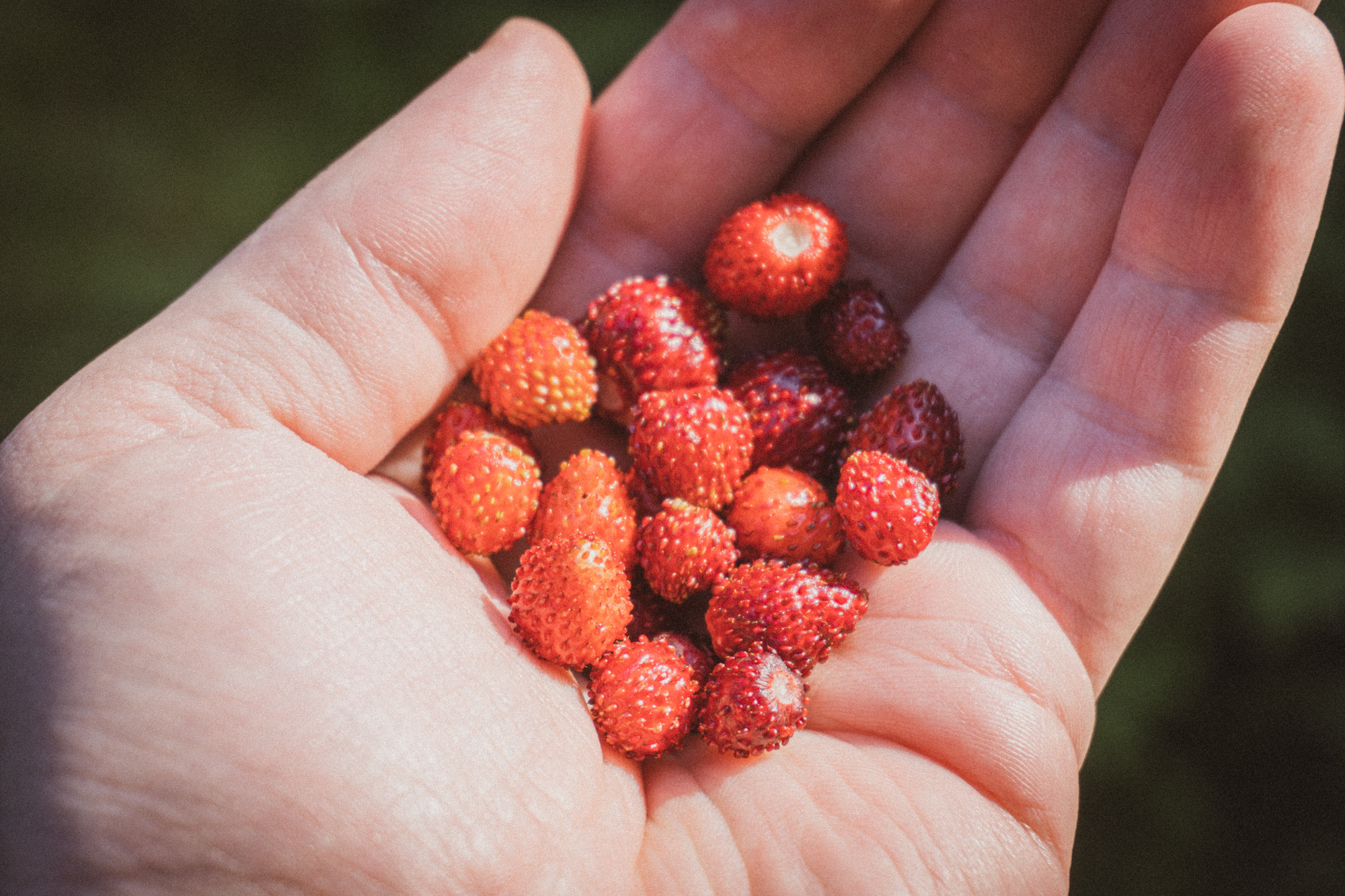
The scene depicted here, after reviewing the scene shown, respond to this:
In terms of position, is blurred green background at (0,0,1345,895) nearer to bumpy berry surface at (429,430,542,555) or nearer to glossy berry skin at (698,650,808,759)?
glossy berry skin at (698,650,808,759)

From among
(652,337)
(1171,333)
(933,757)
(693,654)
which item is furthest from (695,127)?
(933,757)

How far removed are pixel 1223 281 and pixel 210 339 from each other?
229cm

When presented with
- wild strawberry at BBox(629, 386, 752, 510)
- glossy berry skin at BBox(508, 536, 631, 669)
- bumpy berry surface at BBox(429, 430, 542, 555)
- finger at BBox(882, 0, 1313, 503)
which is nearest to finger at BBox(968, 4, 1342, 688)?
finger at BBox(882, 0, 1313, 503)

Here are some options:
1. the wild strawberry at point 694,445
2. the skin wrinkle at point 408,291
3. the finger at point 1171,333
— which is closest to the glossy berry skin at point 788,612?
the wild strawberry at point 694,445

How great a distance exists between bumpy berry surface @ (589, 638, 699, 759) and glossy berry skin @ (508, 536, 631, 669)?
6cm

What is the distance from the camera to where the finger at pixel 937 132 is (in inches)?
97.7

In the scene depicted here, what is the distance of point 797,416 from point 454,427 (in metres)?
0.90

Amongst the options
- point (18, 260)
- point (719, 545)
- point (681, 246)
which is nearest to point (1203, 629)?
point (719, 545)

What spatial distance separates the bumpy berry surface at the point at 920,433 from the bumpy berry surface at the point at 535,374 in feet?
2.49

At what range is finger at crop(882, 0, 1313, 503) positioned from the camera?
230 cm

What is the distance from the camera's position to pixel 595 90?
3.35 metres

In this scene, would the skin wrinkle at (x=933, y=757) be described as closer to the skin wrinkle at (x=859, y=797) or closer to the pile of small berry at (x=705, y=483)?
the skin wrinkle at (x=859, y=797)

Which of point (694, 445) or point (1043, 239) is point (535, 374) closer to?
point (694, 445)

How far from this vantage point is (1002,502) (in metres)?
2.30
